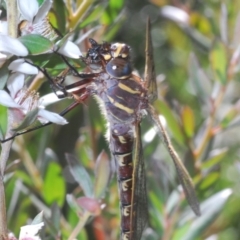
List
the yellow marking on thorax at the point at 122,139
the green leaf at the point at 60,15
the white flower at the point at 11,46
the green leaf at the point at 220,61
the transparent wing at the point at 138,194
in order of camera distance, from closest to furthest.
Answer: the white flower at the point at 11,46
the green leaf at the point at 60,15
the transparent wing at the point at 138,194
the yellow marking on thorax at the point at 122,139
the green leaf at the point at 220,61

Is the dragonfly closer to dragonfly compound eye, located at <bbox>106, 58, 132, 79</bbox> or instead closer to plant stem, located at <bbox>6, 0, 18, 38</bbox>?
dragonfly compound eye, located at <bbox>106, 58, 132, 79</bbox>

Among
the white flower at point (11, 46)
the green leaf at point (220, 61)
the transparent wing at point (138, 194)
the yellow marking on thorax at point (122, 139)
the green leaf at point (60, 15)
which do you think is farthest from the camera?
the green leaf at point (220, 61)

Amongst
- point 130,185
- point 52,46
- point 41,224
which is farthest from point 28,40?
point 130,185

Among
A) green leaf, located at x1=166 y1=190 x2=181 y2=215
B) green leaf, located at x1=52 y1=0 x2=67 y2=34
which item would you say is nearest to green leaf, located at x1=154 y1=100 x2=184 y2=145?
green leaf, located at x1=166 y1=190 x2=181 y2=215

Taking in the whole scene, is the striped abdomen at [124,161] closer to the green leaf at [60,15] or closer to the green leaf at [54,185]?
the green leaf at [54,185]

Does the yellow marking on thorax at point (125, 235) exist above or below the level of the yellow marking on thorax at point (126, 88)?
below

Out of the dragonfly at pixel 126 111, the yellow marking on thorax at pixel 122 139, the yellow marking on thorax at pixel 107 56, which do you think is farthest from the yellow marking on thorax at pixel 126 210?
the yellow marking on thorax at pixel 107 56

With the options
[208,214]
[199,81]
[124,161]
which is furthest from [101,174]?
[199,81]
